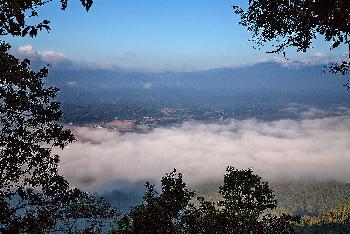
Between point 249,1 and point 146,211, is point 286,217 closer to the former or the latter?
point 146,211

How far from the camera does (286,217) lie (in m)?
25.5

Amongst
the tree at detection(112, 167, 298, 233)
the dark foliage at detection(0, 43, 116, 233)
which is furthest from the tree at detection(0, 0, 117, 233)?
the tree at detection(112, 167, 298, 233)

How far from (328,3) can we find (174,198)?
18872mm

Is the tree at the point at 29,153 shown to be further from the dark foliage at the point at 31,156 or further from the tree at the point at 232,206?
the tree at the point at 232,206

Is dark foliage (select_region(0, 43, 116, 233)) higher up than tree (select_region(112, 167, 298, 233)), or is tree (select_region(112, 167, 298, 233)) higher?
dark foliage (select_region(0, 43, 116, 233))

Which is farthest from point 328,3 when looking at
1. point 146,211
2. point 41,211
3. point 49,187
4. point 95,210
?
point 146,211

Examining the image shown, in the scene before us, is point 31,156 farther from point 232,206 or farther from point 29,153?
point 232,206

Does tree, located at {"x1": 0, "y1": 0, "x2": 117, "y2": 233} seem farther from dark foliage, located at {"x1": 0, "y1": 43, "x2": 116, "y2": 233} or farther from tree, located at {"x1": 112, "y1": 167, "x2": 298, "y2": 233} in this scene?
tree, located at {"x1": 112, "y1": 167, "x2": 298, "y2": 233}

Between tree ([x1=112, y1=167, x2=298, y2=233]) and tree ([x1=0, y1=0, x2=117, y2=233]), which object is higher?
tree ([x1=0, y1=0, x2=117, y2=233])

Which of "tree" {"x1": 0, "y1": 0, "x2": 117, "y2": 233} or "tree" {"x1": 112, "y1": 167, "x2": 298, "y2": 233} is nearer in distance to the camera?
"tree" {"x1": 0, "y1": 0, "x2": 117, "y2": 233}

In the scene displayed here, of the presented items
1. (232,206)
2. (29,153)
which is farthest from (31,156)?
(232,206)

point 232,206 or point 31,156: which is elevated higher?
point 31,156

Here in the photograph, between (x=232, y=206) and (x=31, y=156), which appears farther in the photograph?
(x=232, y=206)

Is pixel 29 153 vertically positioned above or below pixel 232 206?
above
